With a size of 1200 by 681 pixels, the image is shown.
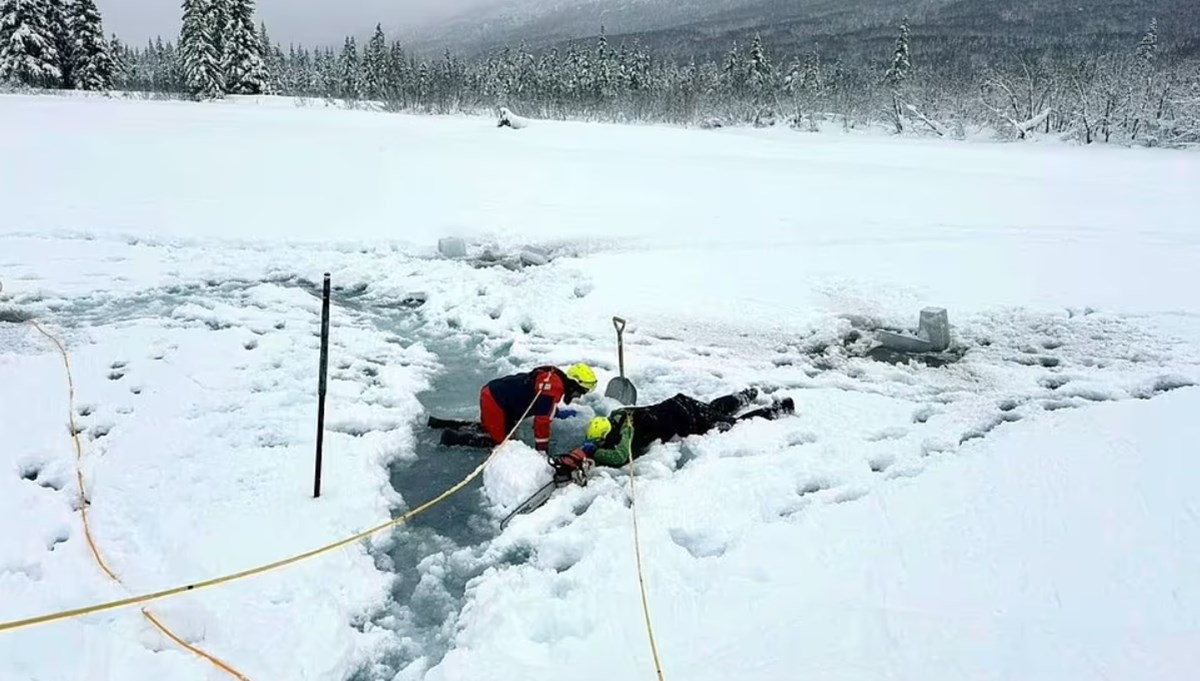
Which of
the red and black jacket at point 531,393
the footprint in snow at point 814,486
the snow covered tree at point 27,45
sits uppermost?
the snow covered tree at point 27,45

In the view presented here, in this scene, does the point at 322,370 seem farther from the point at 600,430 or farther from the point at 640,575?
the point at 640,575

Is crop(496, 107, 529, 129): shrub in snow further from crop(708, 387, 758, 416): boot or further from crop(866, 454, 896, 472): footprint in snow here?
crop(866, 454, 896, 472): footprint in snow

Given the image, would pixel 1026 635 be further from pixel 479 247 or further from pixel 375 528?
pixel 479 247

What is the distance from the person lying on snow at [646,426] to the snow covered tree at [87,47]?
138 ft

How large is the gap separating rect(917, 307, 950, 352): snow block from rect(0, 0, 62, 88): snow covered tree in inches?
1595

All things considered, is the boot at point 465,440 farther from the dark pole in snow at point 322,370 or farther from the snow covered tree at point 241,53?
the snow covered tree at point 241,53

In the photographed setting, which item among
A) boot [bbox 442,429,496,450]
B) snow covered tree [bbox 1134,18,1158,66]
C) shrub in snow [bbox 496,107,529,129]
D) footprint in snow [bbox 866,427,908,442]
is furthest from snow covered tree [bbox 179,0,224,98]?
snow covered tree [bbox 1134,18,1158,66]

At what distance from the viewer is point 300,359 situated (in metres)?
7.34

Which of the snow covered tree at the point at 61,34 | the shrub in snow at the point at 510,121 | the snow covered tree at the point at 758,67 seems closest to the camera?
the shrub in snow at the point at 510,121

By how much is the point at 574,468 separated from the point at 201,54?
39685 millimetres

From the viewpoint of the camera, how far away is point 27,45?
3456 centimetres

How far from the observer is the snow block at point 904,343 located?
303 inches

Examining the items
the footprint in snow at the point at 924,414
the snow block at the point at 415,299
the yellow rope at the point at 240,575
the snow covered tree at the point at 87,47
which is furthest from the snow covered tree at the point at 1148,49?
the snow covered tree at the point at 87,47

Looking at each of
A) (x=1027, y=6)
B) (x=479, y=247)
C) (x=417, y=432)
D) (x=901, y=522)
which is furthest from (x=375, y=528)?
(x=1027, y=6)
